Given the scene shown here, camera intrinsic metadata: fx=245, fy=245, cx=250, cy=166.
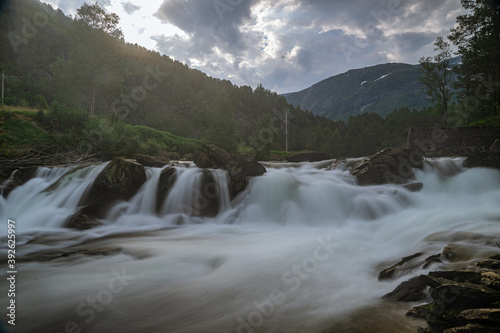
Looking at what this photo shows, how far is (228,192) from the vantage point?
13320 mm

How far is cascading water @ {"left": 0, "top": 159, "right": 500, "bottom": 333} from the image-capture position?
379cm

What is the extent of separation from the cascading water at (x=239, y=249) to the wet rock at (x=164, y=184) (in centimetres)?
28

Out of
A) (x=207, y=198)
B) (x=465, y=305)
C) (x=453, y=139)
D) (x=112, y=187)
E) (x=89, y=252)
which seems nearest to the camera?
(x=465, y=305)

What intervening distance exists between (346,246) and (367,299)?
3.67 metres

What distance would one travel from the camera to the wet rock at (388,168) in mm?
13977

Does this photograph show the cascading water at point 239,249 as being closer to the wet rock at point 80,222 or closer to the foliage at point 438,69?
the wet rock at point 80,222

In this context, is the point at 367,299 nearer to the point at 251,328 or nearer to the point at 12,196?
the point at 251,328

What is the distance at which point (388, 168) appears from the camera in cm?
1433

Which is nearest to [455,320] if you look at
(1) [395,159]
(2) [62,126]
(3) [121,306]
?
(3) [121,306]

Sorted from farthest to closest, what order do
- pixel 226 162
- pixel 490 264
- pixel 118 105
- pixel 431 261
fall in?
pixel 118 105 < pixel 226 162 < pixel 431 261 < pixel 490 264

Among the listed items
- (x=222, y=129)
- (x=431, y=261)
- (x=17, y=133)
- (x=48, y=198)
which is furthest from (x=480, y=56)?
(x=17, y=133)

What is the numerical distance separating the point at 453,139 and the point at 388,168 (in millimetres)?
13873

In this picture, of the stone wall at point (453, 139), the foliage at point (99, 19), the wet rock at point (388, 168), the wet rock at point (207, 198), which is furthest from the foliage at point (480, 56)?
the foliage at point (99, 19)

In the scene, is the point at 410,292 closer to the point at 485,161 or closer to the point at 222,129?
the point at 485,161
